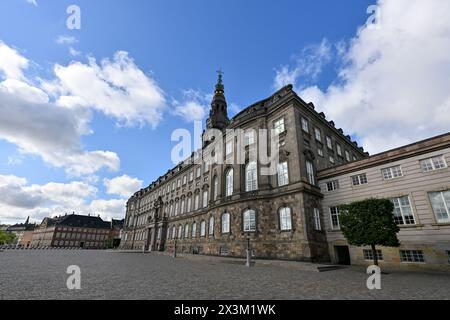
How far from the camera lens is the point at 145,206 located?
60938 mm

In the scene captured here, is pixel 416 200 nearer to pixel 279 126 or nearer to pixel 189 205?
pixel 279 126

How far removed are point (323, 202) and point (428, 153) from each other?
920cm

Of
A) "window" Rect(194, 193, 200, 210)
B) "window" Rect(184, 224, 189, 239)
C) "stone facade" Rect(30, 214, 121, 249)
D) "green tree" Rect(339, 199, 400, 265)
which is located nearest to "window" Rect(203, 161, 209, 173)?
"window" Rect(194, 193, 200, 210)

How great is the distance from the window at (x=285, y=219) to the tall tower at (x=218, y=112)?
26202mm

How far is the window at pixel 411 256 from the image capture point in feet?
51.8

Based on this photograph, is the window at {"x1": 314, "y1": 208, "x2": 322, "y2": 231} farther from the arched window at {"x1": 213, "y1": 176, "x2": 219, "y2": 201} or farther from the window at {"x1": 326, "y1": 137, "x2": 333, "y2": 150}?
the arched window at {"x1": 213, "y1": 176, "x2": 219, "y2": 201}

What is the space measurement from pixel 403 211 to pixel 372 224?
501cm

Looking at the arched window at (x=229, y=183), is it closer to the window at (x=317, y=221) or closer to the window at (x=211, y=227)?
the window at (x=211, y=227)

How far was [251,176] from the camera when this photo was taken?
25734 millimetres

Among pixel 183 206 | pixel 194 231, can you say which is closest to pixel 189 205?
pixel 183 206

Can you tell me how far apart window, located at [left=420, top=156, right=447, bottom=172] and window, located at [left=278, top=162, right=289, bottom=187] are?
34.5 feet
